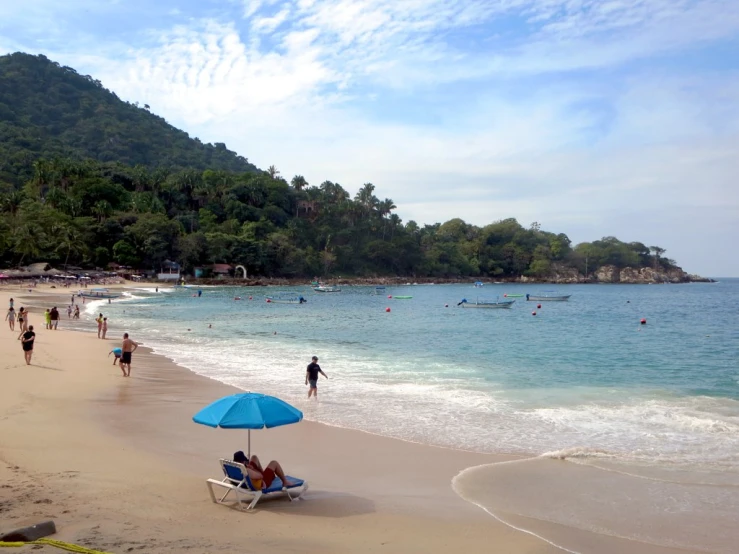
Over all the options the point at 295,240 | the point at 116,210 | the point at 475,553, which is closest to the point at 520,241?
the point at 295,240

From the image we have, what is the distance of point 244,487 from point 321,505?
100 centimetres

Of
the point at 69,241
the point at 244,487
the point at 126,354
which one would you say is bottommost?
the point at 244,487

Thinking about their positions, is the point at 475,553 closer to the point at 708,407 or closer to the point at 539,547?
the point at 539,547

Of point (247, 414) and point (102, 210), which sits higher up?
point (102, 210)

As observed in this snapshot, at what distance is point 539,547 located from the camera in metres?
6.52

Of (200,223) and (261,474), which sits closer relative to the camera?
(261,474)

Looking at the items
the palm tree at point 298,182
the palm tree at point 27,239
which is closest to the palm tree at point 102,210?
the palm tree at point 27,239

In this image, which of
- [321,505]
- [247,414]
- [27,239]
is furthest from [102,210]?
[321,505]

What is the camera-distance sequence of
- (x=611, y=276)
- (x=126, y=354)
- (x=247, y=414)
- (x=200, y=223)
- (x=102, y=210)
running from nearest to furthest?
(x=247, y=414) → (x=126, y=354) → (x=102, y=210) → (x=200, y=223) → (x=611, y=276)

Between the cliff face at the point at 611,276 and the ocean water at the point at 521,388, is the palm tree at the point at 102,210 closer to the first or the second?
the ocean water at the point at 521,388

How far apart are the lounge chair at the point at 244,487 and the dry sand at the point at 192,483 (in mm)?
167

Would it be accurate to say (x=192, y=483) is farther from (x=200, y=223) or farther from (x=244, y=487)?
(x=200, y=223)

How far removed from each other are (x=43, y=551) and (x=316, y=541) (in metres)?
2.58

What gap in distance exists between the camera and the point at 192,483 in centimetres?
818
